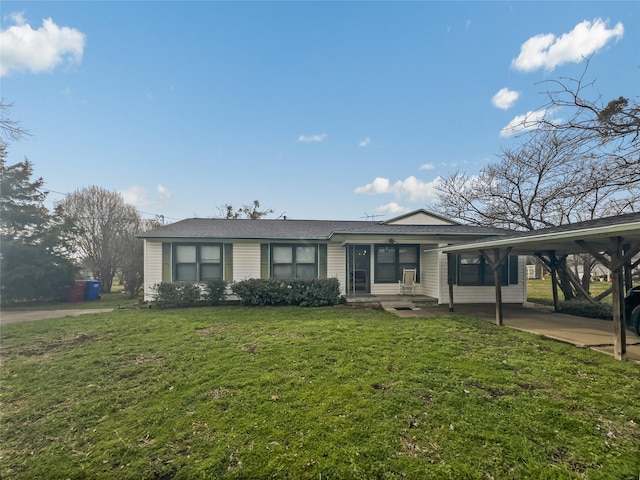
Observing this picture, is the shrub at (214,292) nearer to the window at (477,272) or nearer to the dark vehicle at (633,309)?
the window at (477,272)

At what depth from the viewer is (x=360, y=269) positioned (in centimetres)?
1179

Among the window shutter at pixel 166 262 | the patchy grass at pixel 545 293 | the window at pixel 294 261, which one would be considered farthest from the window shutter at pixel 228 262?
the patchy grass at pixel 545 293

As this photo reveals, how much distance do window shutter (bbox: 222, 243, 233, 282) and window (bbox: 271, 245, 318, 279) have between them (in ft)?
5.07

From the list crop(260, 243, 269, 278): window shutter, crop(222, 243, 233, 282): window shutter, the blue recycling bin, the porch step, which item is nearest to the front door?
the porch step

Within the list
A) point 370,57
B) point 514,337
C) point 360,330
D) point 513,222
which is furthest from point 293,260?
point 513,222

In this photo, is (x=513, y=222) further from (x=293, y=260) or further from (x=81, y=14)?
(x=81, y=14)

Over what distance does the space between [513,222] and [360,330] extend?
425 inches

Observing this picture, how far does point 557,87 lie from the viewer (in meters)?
6.55

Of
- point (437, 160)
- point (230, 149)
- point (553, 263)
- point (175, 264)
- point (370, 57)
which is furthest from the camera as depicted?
point (437, 160)

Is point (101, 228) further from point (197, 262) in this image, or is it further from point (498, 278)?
point (498, 278)

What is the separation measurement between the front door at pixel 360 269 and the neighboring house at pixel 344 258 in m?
0.04

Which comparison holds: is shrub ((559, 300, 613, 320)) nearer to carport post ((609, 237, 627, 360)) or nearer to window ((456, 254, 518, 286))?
window ((456, 254, 518, 286))

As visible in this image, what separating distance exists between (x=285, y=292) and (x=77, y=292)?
34.6 feet

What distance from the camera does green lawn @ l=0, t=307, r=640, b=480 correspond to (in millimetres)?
2322
